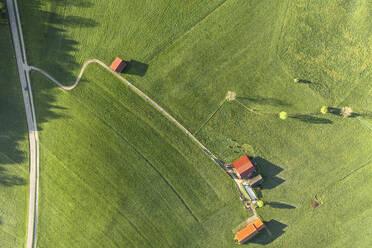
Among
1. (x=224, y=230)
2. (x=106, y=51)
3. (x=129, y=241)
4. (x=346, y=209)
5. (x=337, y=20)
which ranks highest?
(x=337, y=20)

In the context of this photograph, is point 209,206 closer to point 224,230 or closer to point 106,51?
point 224,230

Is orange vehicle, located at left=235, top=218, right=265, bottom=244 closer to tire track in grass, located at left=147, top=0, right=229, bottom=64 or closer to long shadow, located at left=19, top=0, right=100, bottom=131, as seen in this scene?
tire track in grass, located at left=147, top=0, right=229, bottom=64

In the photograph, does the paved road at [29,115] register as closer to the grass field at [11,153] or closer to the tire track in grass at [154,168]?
the grass field at [11,153]

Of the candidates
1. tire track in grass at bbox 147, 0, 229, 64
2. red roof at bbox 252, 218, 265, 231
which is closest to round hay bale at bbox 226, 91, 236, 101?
tire track in grass at bbox 147, 0, 229, 64

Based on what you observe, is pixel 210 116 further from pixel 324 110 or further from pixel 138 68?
pixel 324 110

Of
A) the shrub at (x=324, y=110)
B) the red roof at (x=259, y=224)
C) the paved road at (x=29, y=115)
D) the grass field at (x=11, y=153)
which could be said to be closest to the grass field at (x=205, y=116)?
the shrub at (x=324, y=110)

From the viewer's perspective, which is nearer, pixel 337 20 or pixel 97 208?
pixel 337 20

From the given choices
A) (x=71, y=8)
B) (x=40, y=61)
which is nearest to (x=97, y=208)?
(x=40, y=61)
